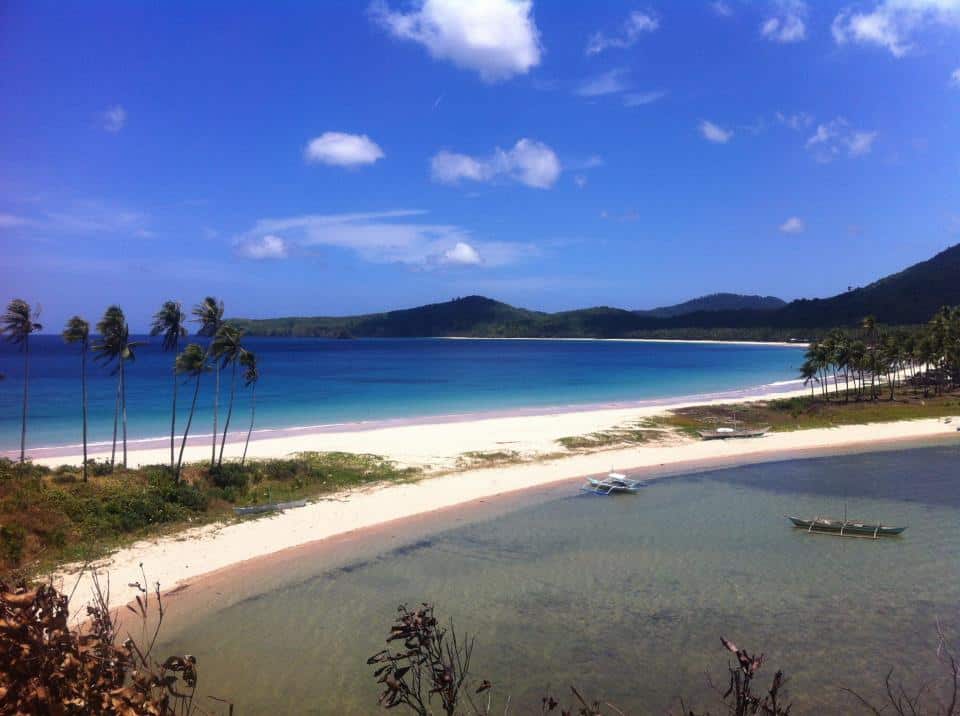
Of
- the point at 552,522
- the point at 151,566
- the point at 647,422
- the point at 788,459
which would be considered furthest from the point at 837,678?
the point at 647,422

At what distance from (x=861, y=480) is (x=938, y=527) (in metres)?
8.14

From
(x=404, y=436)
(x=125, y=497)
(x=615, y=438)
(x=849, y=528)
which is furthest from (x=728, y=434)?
(x=125, y=497)

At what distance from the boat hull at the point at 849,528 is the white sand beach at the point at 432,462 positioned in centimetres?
1162

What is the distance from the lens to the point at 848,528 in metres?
22.5

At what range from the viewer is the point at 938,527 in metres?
23.1

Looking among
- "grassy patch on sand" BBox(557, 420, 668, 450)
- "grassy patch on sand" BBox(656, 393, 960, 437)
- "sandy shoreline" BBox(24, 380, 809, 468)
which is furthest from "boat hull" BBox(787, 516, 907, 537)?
"grassy patch on sand" BBox(656, 393, 960, 437)

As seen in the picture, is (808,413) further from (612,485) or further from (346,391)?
(346,391)

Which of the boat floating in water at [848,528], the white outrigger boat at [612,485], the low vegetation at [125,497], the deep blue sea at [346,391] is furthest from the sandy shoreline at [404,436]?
the boat floating in water at [848,528]

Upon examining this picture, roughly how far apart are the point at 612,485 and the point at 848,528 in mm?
9911

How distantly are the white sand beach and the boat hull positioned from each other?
11615 mm

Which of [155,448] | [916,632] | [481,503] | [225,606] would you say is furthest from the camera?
[155,448]

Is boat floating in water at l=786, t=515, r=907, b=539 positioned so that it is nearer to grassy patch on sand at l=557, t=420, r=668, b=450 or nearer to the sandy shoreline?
grassy patch on sand at l=557, t=420, r=668, b=450

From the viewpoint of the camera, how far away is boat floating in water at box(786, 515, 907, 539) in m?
22.2

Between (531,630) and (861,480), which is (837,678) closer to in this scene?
(531,630)
